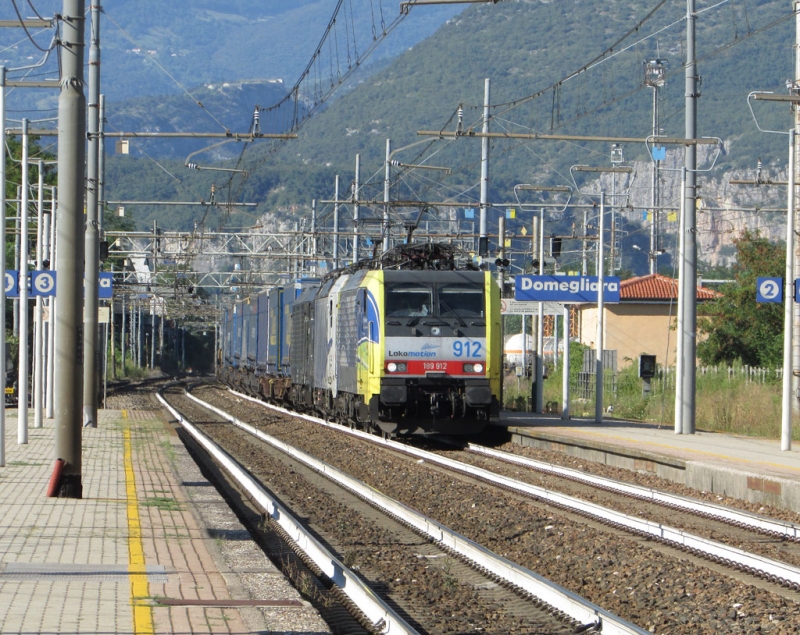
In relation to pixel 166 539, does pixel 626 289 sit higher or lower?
higher

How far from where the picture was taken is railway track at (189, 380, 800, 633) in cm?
786

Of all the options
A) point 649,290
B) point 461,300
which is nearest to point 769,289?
point 461,300

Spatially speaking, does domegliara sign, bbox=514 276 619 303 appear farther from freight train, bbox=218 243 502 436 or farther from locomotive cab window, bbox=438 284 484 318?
locomotive cab window, bbox=438 284 484 318

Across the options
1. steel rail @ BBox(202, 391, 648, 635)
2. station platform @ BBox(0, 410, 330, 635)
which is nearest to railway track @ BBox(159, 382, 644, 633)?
steel rail @ BBox(202, 391, 648, 635)

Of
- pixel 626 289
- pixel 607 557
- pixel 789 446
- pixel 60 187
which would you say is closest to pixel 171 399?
pixel 626 289

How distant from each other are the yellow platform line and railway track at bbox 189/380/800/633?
125 inches

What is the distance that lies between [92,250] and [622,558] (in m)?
16.7

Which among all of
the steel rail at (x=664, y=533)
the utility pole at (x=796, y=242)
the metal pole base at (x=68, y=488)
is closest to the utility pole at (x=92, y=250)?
the steel rail at (x=664, y=533)

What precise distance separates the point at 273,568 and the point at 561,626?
7.39ft

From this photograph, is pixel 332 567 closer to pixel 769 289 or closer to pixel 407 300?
pixel 769 289

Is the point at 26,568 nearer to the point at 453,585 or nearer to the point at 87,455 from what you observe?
the point at 453,585

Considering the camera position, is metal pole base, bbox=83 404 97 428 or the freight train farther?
metal pole base, bbox=83 404 97 428

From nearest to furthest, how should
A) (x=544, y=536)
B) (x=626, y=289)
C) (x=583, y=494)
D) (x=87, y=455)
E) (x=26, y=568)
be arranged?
(x=26, y=568) → (x=544, y=536) → (x=583, y=494) → (x=87, y=455) → (x=626, y=289)

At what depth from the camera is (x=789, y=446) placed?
60.6 ft
